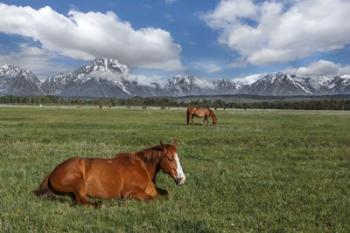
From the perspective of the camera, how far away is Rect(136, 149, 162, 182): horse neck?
39.5 feet

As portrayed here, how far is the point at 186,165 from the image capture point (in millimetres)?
18484

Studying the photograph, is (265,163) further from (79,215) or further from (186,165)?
(79,215)

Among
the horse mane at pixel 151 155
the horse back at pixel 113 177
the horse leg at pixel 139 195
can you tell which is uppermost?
the horse mane at pixel 151 155

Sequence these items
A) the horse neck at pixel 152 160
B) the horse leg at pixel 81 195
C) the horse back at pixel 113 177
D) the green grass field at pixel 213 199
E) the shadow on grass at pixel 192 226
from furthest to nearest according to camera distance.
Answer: the horse neck at pixel 152 160 < the horse back at pixel 113 177 < the horse leg at pixel 81 195 < the green grass field at pixel 213 199 < the shadow on grass at pixel 192 226

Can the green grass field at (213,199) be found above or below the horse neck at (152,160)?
below

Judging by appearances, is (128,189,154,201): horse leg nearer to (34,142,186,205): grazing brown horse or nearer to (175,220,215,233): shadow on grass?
(34,142,186,205): grazing brown horse

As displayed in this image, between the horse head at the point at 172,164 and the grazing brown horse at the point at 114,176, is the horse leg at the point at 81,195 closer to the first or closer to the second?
the grazing brown horse at the point at 114,176

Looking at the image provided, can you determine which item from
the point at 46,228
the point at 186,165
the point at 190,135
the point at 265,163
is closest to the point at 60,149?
the point at 186,165

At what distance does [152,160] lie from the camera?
39.7 ft

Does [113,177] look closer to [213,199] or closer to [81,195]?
[81,195]

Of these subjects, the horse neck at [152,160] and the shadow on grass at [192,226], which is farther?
the horse neck at [152,160]

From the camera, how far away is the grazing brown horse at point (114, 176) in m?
11.0

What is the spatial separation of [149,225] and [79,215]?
1.63 m

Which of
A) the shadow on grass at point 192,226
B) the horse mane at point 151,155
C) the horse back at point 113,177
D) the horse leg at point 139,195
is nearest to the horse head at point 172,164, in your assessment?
the horse mane at point 151,155
